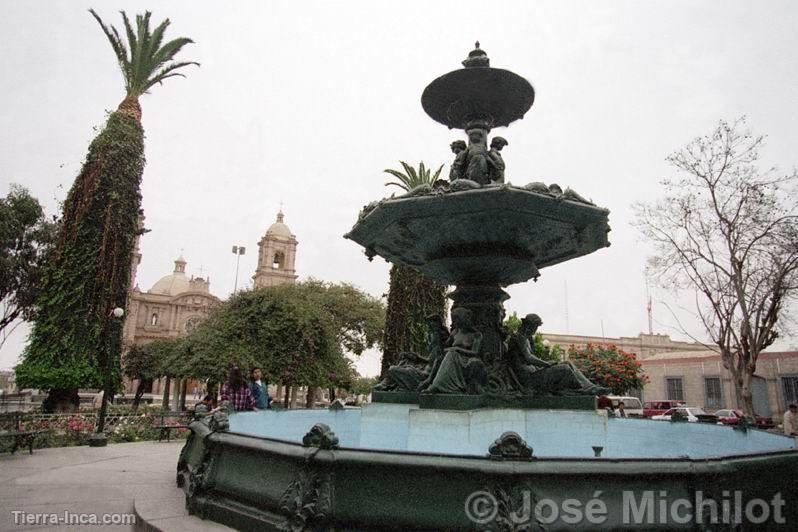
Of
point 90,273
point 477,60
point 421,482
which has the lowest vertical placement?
point 421,482

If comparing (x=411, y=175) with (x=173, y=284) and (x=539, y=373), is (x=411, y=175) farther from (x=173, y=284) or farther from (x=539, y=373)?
(x=173, y=284)

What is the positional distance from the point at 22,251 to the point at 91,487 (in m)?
27.8

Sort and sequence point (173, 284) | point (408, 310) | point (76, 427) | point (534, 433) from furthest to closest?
point (173, 284), point (408, 310), point (76, 427), point (534, 433)

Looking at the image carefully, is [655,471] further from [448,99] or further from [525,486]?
[448,99]

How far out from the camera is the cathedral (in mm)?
69312

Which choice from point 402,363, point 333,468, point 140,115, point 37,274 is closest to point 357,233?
point 402,363

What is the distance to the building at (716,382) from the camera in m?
33.2

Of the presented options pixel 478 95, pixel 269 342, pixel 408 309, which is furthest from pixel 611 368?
pixel 478 95

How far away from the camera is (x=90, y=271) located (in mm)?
17344

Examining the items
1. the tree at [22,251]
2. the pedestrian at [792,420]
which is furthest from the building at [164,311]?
the pedestrian at [792,420]

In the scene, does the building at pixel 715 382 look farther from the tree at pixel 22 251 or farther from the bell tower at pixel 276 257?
the bell tower at pixel 276 257

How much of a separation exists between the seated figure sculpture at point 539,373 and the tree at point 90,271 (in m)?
14.1

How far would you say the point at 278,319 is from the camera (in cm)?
2477

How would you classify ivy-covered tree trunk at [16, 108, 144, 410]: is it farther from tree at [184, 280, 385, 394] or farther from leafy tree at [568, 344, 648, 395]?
leafy tree at [568, 344, 648, 395]
